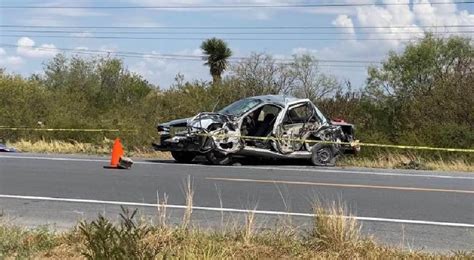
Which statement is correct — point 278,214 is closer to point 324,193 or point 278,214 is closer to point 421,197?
point 324,193

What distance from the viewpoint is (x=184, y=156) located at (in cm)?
1727

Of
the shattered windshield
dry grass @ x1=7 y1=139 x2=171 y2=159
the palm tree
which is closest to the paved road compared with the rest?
the shattered windshield

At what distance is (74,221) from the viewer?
850 centimetres

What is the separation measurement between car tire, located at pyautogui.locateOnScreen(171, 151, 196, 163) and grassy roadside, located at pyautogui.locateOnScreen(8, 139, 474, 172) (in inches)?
72.3

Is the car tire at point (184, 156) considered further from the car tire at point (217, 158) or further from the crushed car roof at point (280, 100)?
the crushed car roof at point (280, 100)

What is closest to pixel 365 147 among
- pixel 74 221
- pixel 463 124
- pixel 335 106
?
pixel 463 124

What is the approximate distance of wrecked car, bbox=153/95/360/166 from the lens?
16.1 m

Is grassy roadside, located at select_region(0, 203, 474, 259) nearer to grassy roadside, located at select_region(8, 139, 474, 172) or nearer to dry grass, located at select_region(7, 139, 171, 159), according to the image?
grassy roadside, located at select_region(8, 139, 474, 172)

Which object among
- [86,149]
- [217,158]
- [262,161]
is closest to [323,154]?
[262,161]

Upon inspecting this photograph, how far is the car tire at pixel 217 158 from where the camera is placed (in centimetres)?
1627

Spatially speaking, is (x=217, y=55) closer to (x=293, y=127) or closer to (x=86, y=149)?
(x=86, y=149)

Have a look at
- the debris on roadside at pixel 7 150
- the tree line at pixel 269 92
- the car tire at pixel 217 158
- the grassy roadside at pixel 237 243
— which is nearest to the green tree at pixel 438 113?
the tree line at pixel 269 92

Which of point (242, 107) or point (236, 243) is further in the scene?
point (242, 107)

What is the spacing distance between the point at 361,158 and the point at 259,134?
15.4 ft
